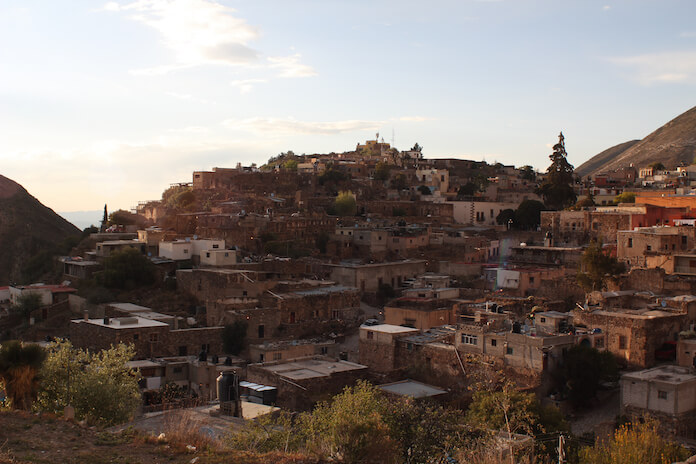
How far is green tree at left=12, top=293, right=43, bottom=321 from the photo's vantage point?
26.5 m

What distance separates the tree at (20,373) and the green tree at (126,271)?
41.9ft

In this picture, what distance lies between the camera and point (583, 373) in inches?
699

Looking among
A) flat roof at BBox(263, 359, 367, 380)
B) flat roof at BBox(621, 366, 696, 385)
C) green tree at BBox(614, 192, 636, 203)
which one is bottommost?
flat roof at BBox(263, 359, 367, 380)

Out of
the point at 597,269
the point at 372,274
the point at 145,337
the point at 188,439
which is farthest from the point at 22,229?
the point at 188,439

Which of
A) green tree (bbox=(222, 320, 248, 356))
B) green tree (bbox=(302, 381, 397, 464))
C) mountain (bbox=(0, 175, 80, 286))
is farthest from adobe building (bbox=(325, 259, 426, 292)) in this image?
green tree (bbox=(302, 381, 397, 464))

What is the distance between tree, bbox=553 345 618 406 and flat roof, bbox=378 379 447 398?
281cm

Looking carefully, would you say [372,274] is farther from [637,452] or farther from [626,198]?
[637,452]

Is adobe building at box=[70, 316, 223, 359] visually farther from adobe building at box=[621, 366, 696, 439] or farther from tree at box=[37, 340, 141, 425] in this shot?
adobe building at box=[621, 366, 696, 439]

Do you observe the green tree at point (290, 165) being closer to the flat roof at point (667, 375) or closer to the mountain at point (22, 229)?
the mountain at point (22, 229)

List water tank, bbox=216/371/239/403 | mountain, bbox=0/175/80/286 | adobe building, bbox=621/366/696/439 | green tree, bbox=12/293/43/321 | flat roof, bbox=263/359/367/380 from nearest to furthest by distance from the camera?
water tank, bbox=216/371/239/403
adobe building, bbox=621/366/696/439
flat roof, bbox=263/359/367/380
green tree, bbox=12/293/43/321
mountain, bbox=0/175/80/286

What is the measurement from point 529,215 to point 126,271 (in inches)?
812

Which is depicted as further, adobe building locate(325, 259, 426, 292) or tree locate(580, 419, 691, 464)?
adobe building locate(325, 259, 426, 292)

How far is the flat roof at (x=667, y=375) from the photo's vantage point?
16.0m

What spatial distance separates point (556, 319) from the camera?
19.8 m
